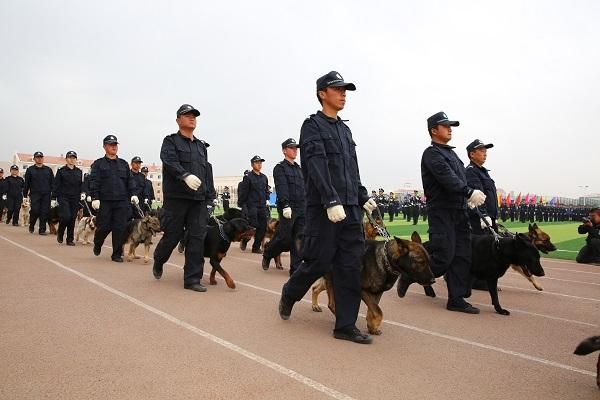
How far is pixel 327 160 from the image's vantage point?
480cm

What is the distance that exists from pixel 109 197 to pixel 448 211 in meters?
7.15

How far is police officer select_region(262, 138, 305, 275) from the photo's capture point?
364 inches

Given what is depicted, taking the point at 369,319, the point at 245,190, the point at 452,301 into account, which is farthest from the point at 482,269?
the point at 245,190

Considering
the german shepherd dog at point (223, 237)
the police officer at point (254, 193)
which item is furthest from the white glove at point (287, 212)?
the police officer at point (254, 193)

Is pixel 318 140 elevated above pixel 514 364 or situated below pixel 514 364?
above

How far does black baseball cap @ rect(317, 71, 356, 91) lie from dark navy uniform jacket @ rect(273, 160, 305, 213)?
448cm

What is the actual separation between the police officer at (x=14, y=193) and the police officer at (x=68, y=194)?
9829 mm

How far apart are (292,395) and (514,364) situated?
6.50ft

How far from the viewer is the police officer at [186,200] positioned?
7113mm

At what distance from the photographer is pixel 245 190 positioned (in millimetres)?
12234

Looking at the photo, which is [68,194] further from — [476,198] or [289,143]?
[476,198]

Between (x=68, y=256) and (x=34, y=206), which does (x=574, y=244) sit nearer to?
(x=68, y=256)

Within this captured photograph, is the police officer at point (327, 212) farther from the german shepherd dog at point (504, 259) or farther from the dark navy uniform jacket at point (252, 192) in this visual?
the dark navy uniform jacket at point (252, 192)

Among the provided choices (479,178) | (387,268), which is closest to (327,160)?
(387,268)
